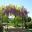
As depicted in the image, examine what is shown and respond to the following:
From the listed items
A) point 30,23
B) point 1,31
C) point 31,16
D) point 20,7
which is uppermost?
point 20,7

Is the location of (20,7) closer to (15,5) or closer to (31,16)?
(15,5)

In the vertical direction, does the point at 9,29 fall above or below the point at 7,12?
below

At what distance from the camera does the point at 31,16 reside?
8.30ft

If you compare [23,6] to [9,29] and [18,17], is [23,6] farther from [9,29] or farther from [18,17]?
[9,29]

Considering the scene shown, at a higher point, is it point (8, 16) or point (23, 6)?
point (23, 6)

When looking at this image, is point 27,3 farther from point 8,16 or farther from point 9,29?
point 9,29

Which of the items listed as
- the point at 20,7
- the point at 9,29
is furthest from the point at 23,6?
the point at 9,29

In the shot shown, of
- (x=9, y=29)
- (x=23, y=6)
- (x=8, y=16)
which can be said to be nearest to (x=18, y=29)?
(x=9, y=29)

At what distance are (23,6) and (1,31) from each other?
790 mm

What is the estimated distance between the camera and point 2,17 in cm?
249

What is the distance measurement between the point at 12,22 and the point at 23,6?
0.47 meters

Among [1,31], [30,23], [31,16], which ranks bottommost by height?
[1,31]

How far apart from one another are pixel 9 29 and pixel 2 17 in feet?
1.06

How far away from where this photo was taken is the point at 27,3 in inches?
101
